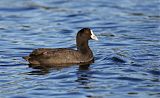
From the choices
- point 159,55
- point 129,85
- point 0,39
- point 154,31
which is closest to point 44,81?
point 129,85

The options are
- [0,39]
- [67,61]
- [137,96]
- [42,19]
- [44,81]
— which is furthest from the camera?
[42,19]

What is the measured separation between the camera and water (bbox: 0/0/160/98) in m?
15.7

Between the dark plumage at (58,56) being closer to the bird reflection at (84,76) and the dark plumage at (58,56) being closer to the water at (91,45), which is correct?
the water at (91,45)

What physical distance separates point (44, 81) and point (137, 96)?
103 inches

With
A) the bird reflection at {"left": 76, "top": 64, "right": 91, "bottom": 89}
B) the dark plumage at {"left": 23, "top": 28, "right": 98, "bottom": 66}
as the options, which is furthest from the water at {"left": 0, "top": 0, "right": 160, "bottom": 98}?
the dark plumage at {"left": 23, "top": 28, "right": 98, "bottom": 66}

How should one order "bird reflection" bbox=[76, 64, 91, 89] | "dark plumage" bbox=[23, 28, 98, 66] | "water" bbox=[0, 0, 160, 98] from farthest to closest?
"dark plumage" bbox=[23, 28, 98, 66]
"bird reflection" bbox=[76, 64, 91, 89]
"water" bbox=[0, 0, 160, 98]

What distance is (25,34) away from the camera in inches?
923

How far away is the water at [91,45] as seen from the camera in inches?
619

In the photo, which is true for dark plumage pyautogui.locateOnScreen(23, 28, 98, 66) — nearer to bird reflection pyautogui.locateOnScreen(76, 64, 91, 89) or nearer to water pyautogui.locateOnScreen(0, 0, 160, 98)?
water pyautogui.locateOnScreen(0, 0, 160, 98)

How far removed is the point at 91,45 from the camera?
21719 mm

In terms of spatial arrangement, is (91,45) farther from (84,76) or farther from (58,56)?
(84,76)

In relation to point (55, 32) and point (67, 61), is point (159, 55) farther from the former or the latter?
point (55, 32)

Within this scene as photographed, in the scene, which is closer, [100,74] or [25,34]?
[100,74]

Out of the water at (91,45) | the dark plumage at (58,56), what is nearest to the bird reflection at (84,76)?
the water at (91,45)
